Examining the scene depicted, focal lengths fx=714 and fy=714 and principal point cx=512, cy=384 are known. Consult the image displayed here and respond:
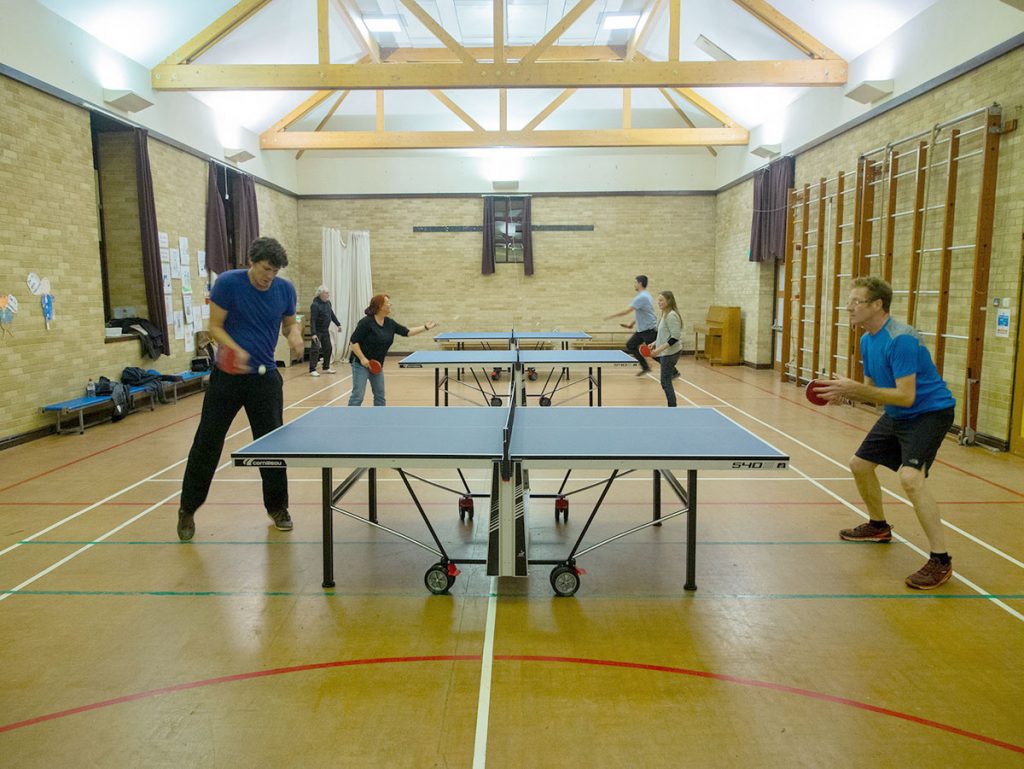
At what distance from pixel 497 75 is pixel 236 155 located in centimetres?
552

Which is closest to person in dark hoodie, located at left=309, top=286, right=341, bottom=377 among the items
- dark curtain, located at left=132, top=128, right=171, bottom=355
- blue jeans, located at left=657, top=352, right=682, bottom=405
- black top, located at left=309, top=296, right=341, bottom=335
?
black top, located at left=309, top=296, right=341, bottom=335

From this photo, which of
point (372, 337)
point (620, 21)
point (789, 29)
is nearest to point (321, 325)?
point (372, 337)

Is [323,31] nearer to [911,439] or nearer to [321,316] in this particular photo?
[321,316]

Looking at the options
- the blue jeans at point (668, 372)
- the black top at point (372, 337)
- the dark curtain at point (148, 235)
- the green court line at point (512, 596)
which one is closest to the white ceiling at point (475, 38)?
the dark curtain at point (148, 235)

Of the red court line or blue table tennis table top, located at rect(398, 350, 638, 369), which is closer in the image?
the red court line

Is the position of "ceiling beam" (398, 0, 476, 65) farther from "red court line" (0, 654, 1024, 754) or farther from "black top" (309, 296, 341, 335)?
"red court line" (0, 654, 1024, 754)

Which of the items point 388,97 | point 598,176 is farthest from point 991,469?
point 388,97

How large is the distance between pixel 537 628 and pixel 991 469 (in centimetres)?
473

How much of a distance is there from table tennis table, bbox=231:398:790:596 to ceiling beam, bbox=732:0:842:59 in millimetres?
7500

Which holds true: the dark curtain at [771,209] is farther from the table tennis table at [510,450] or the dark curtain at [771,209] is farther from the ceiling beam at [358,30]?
the table tennis table at [510,450]

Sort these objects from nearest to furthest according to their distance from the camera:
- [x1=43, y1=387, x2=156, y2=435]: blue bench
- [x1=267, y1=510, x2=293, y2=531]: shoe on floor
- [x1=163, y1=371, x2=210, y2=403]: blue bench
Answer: [x1=267, y1=510, x2=293, y2=531]: shoe on floor < [x1=43, y1=387, x2=156, y2=435]: blue bench < [x1=163, y1=371, x2=210, y2=403]: blue bench

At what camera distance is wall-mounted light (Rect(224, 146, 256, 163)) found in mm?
11977

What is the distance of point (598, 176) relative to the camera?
52.0ft

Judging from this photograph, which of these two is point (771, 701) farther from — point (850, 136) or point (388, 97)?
point (388, 97)
